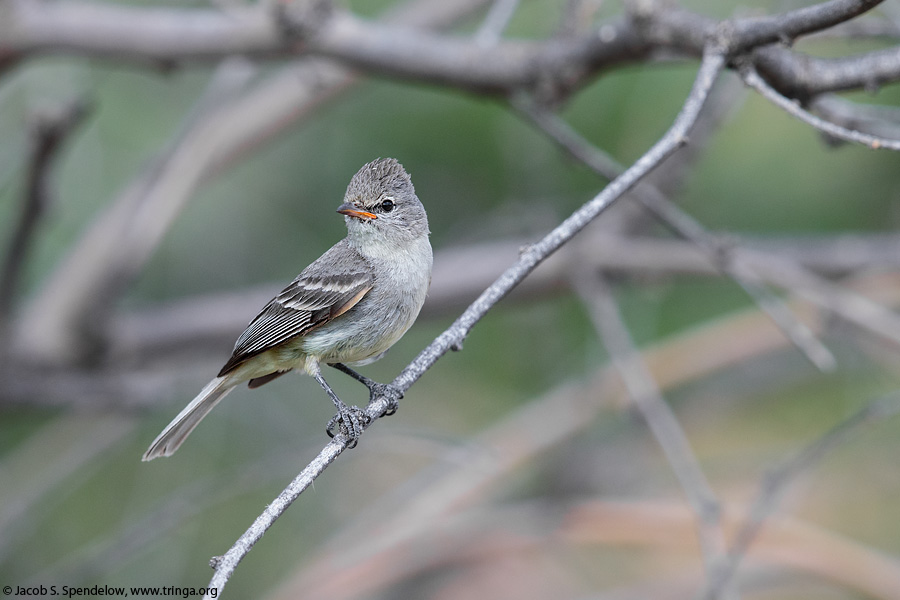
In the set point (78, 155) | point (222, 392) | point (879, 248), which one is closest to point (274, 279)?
point (78, 155)

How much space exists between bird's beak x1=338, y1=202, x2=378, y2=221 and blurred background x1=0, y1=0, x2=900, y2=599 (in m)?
1.76

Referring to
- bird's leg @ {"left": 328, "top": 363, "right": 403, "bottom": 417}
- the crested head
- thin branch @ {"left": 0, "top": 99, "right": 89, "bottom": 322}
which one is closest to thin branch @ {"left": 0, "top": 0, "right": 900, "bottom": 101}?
thin branch @ {"left": 0, "top": 99, "right": 89, "bottom": 322}

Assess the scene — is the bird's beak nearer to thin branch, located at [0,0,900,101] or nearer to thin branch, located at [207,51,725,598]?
thin branch, located at [207,51,725,598]

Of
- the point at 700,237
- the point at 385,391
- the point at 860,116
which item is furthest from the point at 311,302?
the point at 860,116

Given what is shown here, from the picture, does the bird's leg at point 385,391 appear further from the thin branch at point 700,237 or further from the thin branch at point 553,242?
the thin branch at point 700,237

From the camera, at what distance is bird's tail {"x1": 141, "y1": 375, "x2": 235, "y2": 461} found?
2.28m

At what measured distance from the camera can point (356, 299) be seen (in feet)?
9.07

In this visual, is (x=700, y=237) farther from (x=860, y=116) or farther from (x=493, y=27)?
(x=493, y=27)

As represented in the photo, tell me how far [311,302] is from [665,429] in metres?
1.77

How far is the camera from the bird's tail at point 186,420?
2284 mm

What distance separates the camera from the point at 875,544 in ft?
15.8

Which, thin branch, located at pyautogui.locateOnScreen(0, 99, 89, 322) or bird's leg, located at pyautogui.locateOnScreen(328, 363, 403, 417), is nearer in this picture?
bird's leg, located at pyautogui.locateOnScreen(328, 363, 403, 417)

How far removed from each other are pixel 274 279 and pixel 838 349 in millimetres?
3869

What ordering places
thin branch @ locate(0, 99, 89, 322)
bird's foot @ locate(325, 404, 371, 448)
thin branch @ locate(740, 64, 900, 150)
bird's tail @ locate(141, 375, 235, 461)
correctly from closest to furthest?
thin branch @ locate(740, 64, 900, 150), bird's tail @ locate(141, 375, 235, 461), bird's foot @ locate(325, 404, 371, 448), thin branch @ locate(0, 99, 89, 322)
